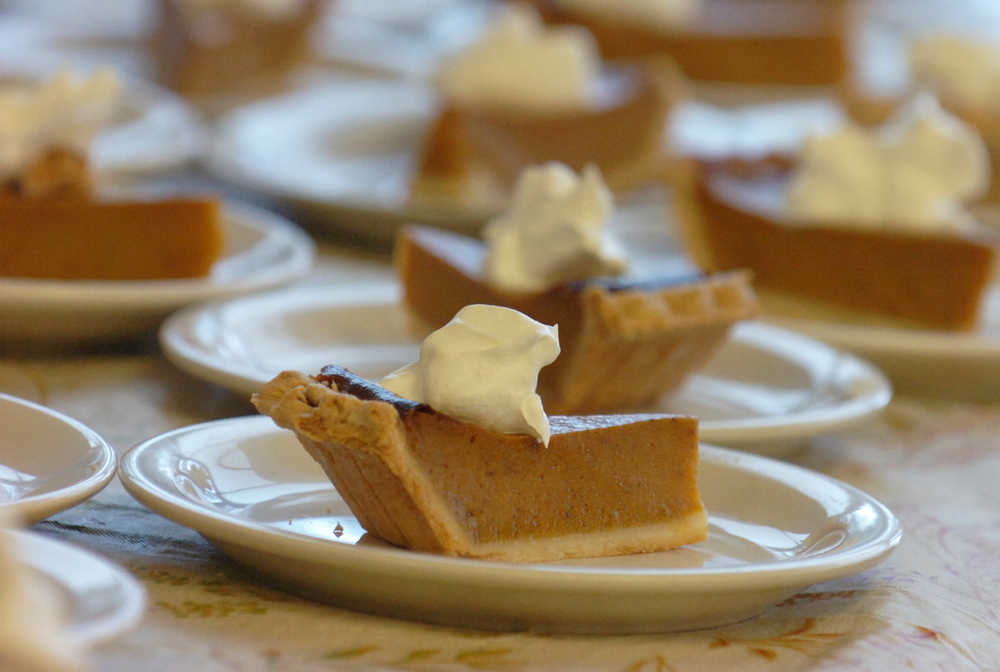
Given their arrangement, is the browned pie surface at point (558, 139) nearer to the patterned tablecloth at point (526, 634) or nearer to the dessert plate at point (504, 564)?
the patterned tablecloth at point (526, 634)

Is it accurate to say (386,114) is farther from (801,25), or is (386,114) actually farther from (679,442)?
(679,442)

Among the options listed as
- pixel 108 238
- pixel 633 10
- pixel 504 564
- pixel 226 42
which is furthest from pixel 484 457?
pixel 633 10

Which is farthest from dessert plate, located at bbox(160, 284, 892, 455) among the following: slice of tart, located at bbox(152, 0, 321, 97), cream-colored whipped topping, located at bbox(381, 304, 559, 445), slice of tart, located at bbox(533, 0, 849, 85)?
slice of tart, located at bbox(533, 0, 849, 85)

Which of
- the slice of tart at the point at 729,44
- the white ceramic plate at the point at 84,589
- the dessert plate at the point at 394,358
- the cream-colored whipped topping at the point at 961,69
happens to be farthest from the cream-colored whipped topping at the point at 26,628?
the slice of tart at the point at 729,44

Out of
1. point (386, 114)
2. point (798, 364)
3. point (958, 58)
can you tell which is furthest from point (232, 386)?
point (958, 58)

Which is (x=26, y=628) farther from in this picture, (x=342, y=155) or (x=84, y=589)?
(x=342, y=155)
